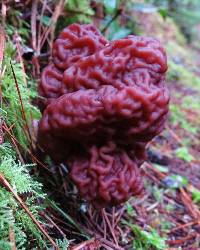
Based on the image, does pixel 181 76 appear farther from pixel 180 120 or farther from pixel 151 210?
pixel 151 210

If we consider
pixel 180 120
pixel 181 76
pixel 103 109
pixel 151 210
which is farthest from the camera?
pixel 181 76

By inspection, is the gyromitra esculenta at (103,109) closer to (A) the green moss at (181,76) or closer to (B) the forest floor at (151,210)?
(B) the forest floor at (151,210)

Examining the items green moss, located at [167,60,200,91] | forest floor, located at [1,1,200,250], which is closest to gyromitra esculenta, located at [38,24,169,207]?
forest floor, located at [1,1,200,250]

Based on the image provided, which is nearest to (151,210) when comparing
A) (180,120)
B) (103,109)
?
(103,109)

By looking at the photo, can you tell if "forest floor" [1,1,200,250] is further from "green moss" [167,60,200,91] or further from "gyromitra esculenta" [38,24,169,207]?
"green moss" [167,60,200,91]

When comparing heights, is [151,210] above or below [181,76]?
above

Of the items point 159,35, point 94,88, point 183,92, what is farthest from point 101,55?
point 159,35
